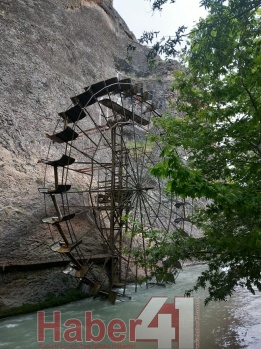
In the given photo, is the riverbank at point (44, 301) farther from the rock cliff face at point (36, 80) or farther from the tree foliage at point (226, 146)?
the tree foliage at point (226, 146)

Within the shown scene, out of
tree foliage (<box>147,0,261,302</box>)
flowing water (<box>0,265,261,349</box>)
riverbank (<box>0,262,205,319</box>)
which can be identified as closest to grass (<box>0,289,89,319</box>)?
riverbank (<box>0,262,205,319</box>)

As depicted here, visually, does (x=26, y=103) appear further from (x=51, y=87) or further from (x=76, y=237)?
(x=76, y=237)

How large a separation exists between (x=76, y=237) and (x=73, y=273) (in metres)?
2.21

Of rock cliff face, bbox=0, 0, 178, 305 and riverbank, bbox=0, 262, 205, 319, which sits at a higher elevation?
rock cliff face, bbox=0, 0, 178, 305

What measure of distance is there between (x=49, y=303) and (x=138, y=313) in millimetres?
2242

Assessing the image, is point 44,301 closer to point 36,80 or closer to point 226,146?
point 226,146

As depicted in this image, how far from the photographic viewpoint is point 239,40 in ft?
13.3

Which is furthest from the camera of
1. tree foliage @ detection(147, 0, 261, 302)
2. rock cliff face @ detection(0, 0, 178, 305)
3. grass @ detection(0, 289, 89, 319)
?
rock cliff face @ detection(0, 0, 178, 305)

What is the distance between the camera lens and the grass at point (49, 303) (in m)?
7.11

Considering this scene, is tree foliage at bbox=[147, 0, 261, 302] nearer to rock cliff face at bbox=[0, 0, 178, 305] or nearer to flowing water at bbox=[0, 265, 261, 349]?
flowing water at bbox=[0, 265, 261, 349]

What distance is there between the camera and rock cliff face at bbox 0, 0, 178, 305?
870 centimetres

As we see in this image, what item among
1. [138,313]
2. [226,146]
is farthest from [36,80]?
[226,146]

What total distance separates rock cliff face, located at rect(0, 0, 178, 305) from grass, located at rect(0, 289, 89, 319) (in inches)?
9.4

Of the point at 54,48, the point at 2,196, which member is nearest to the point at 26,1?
the point at 54,48
